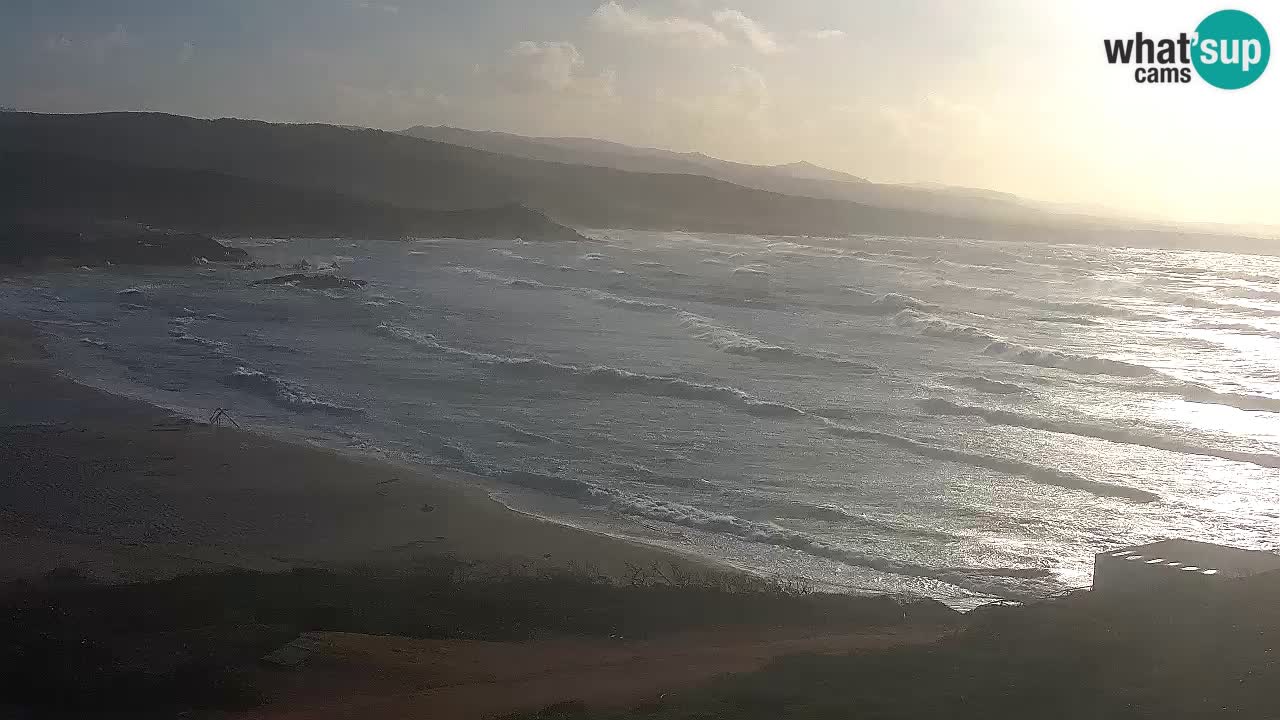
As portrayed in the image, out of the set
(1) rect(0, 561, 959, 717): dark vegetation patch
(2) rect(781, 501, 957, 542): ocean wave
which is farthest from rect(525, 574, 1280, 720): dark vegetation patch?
(2) rect(781, 501, 957, 542): ocean wave

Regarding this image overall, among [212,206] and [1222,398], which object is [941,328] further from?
[212,206]

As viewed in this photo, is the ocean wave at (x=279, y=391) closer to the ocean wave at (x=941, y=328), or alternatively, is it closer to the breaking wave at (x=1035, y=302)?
the ocean wave at (x=941, y=328)

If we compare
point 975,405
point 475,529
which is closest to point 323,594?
point 475,529

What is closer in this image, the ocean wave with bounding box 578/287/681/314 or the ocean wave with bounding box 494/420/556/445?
the ocean wave with bounding box 494/420/556/445

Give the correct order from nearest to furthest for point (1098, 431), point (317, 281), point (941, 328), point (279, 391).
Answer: point (1098, 431)
point (279, 391)
point (941, 328)
point (317, 281)

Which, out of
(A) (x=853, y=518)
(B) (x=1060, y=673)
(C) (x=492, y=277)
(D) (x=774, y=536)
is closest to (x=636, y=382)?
(A) (x=853, y=518)

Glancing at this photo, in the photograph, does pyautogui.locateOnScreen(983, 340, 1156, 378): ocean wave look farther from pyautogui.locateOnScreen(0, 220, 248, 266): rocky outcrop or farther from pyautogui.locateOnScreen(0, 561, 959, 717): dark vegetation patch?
pyautogui.locateOnScreen(0, 220, 248, 266): rocky outcrop
